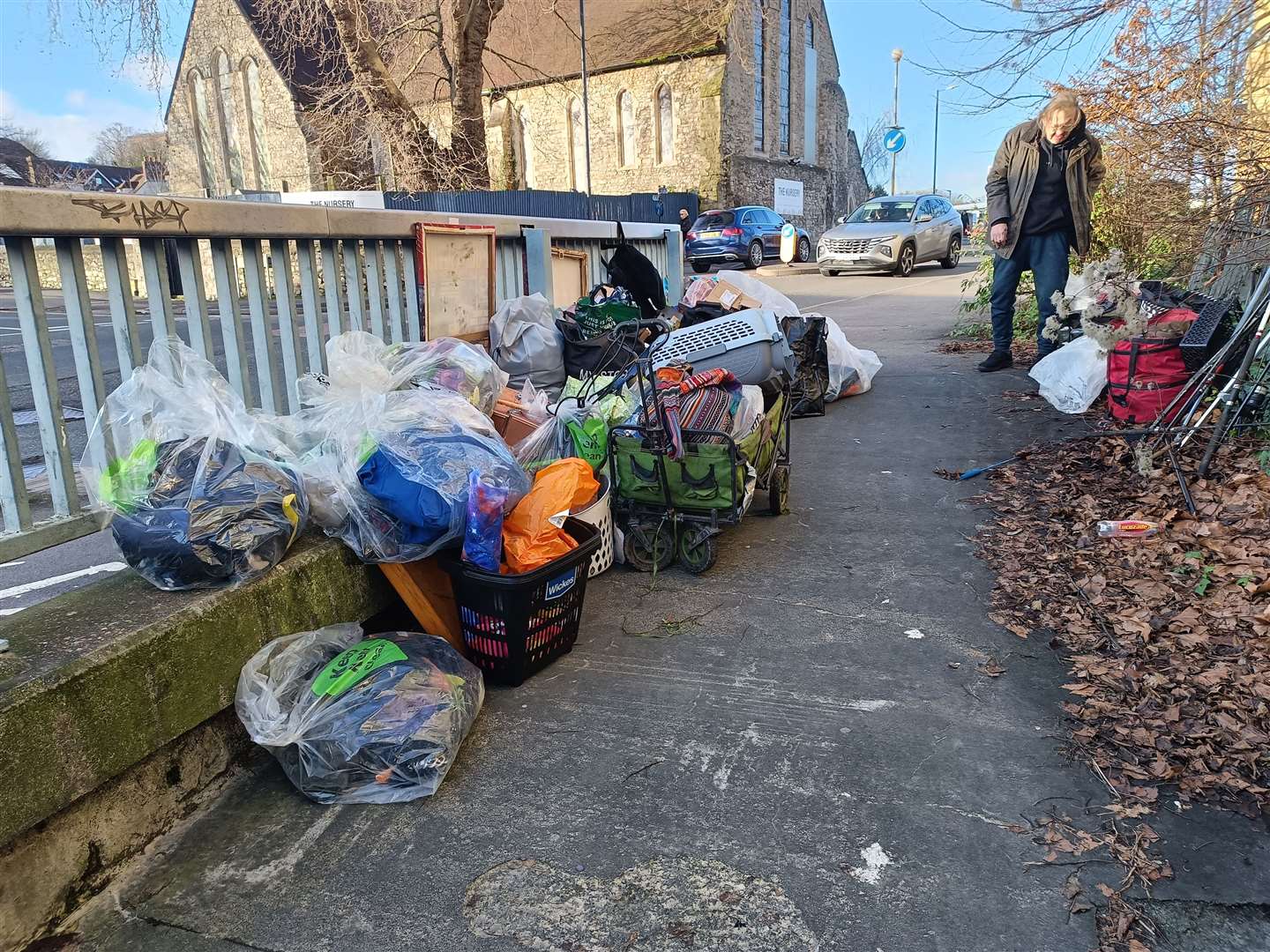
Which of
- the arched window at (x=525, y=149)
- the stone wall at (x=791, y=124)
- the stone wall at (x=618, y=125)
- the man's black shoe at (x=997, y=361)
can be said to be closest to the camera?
the man's black shoe at (x=997, y=361)

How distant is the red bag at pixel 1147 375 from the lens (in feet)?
16.3

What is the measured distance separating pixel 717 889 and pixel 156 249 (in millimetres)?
2748

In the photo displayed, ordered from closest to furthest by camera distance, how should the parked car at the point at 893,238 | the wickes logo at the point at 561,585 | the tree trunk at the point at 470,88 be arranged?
the wickes logo at the point at 561,585 → the tree trunk at the point at 470,88 → the parked car at the point at 893,238

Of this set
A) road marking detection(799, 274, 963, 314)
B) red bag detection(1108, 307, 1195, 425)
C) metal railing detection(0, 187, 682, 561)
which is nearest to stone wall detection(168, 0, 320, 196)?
road marking detection(799, 274, 963, 314)

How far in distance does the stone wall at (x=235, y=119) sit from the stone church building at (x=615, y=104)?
6 cm

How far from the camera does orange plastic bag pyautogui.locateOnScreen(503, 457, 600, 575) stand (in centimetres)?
307

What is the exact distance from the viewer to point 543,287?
568cm

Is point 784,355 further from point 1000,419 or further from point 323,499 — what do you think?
point 323,499

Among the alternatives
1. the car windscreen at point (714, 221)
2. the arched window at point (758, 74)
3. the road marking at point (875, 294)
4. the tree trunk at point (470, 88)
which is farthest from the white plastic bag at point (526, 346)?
the arched window at point (758, 74)

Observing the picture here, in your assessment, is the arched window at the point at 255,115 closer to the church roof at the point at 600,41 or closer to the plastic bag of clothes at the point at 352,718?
the church roof at the point at 600,41

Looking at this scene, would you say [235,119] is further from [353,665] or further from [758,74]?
[353,665]

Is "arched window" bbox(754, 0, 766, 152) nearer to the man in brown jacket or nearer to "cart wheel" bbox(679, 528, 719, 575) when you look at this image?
the man in brown jacket

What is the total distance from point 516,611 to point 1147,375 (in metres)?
4.11

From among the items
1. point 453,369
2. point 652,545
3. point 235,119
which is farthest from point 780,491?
point 235,119
